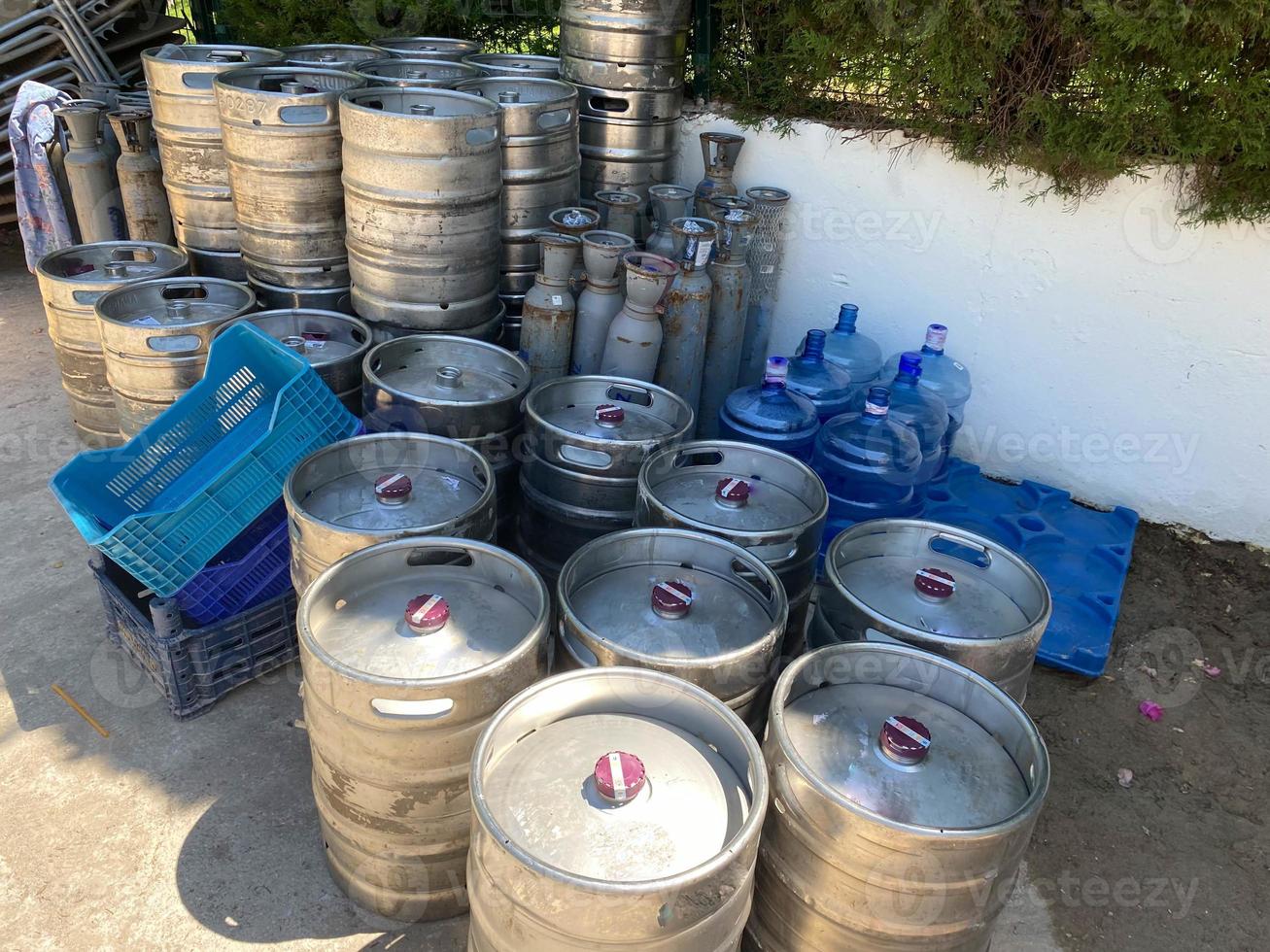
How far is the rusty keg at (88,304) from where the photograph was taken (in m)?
3.83

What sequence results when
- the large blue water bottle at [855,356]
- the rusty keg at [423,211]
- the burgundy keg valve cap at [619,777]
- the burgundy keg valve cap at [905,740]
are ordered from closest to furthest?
the burgundy keg valve cap at [619,777], the burgundy keg valve cap at [905,740], the rusty keg at [423,211], the large blue water bottle at [855,356]

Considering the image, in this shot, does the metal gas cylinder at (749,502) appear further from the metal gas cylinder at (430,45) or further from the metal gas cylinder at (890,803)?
the metal gas cylinder at (430,45)

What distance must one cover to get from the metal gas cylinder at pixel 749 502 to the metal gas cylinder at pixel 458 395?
59 centimetres

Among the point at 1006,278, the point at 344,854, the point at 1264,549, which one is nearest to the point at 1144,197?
the point at 1006,278

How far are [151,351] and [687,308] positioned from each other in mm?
1928

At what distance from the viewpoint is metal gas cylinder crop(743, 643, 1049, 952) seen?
168 cm

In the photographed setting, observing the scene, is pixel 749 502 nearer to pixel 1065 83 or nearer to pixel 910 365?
pixel 910 365

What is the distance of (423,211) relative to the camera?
3246 millimetres

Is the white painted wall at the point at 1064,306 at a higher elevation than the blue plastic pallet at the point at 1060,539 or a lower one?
higher

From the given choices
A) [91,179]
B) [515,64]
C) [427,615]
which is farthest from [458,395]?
[91,179]

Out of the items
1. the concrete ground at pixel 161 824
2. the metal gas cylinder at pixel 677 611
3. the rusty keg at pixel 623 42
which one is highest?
the rusty keg at pixel 623 42

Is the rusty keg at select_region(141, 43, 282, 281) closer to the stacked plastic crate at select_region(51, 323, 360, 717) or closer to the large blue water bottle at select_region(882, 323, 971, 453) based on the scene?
the stacked plastic crate at select_region(51, 323, 360, 717)

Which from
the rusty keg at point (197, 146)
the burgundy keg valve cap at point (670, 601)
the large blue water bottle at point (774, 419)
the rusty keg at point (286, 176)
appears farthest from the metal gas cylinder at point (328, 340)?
the burgundy keg valve cap at point (670, 601)

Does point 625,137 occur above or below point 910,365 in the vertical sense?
above
